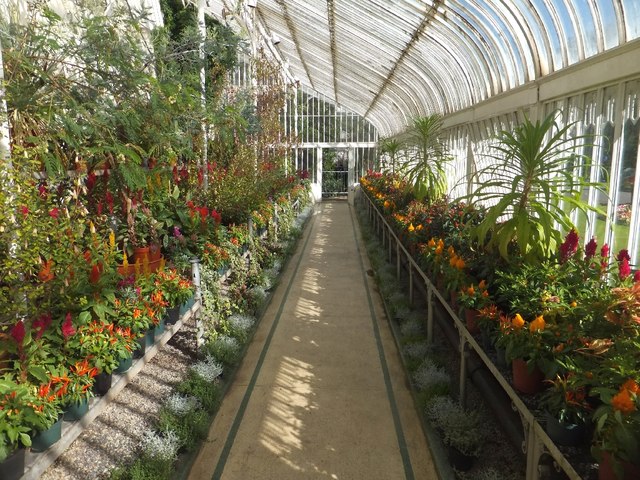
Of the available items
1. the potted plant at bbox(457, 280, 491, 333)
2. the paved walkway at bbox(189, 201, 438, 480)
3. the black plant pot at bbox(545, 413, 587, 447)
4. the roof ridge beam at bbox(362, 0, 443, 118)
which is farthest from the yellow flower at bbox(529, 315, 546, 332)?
the roof ridge beam at bbox(362, 0, 443, 118)

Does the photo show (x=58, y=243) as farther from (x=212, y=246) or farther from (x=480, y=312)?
(x=480, y=312)

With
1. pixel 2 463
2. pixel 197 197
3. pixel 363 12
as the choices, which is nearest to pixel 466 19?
pixel 363 12

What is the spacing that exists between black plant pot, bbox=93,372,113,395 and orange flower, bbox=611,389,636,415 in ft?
7.31

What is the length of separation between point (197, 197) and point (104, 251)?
2.42m

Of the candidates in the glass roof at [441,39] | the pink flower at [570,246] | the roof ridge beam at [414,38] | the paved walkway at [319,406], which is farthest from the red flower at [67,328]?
the roof ridge beam at [414,38]

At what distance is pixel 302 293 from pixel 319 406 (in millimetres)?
2804

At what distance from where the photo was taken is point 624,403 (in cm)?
145

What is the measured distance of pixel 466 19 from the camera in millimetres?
5168

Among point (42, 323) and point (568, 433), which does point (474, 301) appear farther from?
point (42, 323)

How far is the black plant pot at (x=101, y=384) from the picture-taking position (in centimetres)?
240

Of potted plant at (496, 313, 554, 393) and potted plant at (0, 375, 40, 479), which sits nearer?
potted plant at (0, 375, 40, 479)

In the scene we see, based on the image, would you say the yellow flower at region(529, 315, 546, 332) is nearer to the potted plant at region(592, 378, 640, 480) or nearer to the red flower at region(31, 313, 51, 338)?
the potted plant at region(592, 378, 640, 480)

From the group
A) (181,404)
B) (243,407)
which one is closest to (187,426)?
(181,404)

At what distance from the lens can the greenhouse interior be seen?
77.0 inches
